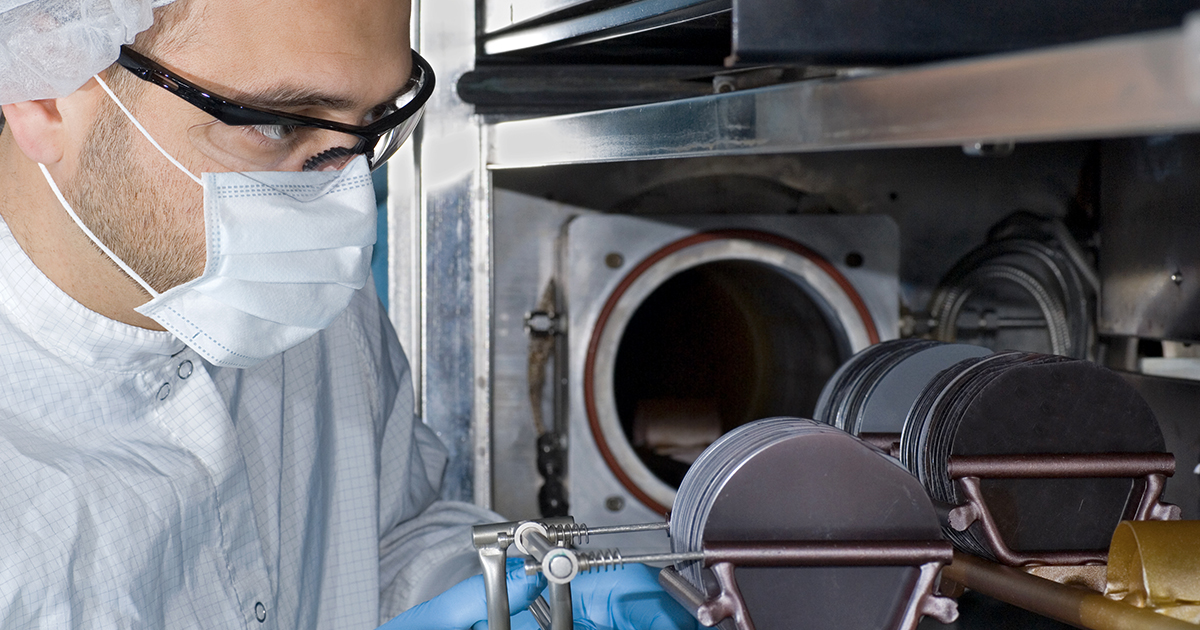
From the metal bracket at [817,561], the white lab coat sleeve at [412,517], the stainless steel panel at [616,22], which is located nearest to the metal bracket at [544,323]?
the white lab coat sleeve at [412,517]

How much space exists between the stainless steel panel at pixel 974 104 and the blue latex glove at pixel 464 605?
47cm

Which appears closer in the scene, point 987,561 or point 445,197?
point 987,561

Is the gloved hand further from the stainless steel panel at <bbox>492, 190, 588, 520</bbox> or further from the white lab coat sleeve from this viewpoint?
the stainless steel panel at <bbox>492, 190, 588, 520</bbox>

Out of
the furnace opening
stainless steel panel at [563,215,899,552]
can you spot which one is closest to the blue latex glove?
stainless steel panel at [563,215,899,552]

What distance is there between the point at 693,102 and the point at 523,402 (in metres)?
0.98

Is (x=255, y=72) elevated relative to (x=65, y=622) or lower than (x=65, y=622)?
elevated

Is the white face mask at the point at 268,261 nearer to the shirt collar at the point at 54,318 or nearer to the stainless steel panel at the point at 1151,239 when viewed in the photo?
the shirt collar at the point at 54,318

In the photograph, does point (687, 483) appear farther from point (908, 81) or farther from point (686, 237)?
point (686, 237)

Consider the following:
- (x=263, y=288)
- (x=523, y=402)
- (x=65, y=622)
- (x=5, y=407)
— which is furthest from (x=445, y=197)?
(x=65, y=622)

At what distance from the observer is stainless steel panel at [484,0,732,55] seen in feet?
3.31

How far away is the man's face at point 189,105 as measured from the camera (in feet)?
3.54

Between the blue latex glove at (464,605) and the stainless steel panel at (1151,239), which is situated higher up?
the stainless steel panel at (1151,239)

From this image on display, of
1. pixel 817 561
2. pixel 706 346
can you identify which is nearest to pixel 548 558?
pixel 817 561

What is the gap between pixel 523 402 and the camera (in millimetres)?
1861
